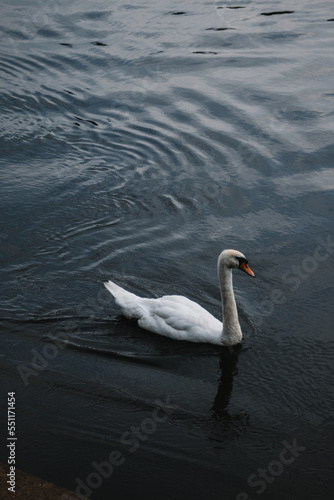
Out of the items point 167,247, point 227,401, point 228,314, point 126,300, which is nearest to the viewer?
point 227,401

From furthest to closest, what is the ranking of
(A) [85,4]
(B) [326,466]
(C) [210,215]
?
(A) [85,4] < (C) [210,215] < (B) [326,466]

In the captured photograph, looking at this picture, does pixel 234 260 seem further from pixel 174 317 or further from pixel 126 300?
pixel 126 300

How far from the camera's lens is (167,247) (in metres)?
11.9

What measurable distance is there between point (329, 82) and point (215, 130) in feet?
14.4

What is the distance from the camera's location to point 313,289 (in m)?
10.9

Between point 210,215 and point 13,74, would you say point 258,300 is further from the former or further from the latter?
point 13,74

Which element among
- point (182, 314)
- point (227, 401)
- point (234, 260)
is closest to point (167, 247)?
point (182, 314)

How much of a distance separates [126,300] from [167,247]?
2.11 meters

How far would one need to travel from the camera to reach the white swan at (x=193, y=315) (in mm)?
9453

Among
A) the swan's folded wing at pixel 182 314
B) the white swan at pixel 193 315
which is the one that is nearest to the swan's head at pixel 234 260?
the white swan at pixel 193 315

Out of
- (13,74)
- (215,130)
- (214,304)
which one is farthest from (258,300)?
(13,74)

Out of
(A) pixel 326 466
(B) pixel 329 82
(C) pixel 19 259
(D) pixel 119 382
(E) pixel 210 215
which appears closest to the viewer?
A: (A) pixel 326 466

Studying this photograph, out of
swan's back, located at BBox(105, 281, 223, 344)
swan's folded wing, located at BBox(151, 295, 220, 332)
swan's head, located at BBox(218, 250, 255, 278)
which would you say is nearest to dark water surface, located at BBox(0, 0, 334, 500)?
swan's back, located at BBox(105, 281, 223, 344)

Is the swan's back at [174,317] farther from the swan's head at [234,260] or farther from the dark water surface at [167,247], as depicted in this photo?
the swan's head at [234,260]
